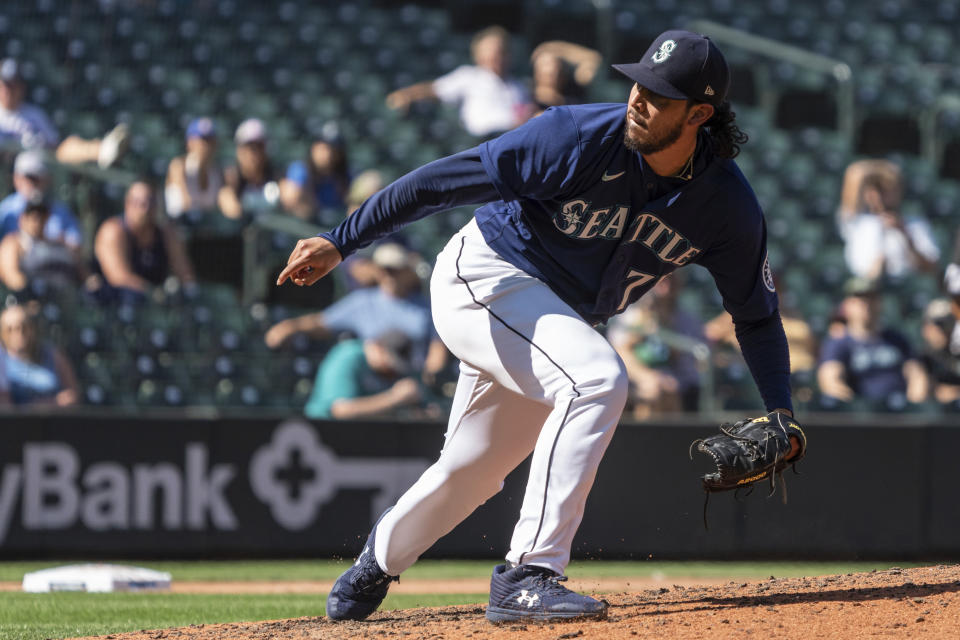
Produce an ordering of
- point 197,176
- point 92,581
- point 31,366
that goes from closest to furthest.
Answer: point 92,581
point 31,366
point 197,176

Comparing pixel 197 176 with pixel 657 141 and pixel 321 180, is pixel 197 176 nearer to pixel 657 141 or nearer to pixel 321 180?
pixel 321 180

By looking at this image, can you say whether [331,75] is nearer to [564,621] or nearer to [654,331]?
[654,331]

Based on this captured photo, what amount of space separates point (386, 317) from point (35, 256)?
2.28 m

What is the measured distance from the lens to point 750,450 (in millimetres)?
4160

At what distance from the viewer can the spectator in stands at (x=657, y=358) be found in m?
9.30

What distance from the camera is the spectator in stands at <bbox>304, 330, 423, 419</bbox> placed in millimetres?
8875

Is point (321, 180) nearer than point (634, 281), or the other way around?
point (634, 281)

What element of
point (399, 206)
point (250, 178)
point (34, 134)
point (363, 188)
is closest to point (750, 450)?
point (399, 206)

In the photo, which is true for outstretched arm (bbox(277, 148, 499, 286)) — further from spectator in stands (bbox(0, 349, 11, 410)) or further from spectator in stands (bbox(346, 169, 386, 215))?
spectator in stands (bbox(346, 169, 386, 215))

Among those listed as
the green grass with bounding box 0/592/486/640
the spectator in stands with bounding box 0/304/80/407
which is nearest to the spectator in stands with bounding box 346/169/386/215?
the spectator in stands with bounding box 0/304/80/407

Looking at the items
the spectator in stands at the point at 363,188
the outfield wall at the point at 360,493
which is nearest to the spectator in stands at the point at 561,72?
the spectator in stands at the point at 363,188

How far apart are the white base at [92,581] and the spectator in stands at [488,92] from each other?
18.2ft

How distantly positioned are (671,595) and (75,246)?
5.76 m

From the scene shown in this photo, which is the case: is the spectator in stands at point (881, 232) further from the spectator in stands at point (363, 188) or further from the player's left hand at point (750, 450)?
the player's left hand at point (750, 450)
